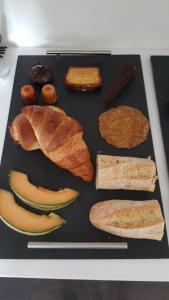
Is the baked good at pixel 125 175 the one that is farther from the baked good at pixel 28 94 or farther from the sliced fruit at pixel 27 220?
the baked good at pixel 28 94

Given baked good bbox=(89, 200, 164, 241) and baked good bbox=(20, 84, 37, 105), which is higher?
baked good bbox=(20, 84, 37, 105)

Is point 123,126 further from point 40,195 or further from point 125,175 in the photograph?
point 40,195

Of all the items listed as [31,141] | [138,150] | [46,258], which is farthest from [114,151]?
[46,258]

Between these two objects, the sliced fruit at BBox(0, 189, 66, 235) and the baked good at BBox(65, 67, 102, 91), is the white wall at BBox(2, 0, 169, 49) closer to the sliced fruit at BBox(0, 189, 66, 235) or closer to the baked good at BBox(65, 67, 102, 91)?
the baked good at BBox(65, 67, 102, 91)

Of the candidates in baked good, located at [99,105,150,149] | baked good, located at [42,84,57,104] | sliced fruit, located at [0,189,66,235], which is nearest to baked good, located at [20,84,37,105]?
baked good, located at [42,84,57,104]

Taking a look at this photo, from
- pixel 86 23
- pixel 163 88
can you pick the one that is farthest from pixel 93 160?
pixel 86 23
